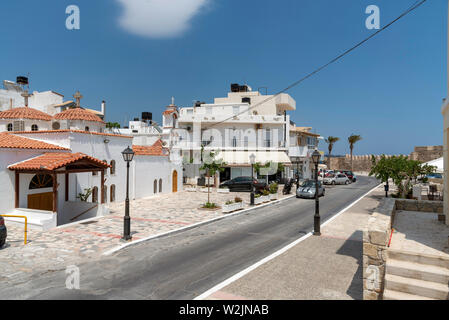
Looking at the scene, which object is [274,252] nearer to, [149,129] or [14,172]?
[14,172]

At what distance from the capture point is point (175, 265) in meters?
9.66

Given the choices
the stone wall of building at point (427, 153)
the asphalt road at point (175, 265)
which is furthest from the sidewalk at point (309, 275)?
the stone wall of building at point (427, 153)

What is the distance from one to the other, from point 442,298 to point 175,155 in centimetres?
2786

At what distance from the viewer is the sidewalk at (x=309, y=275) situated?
24.1ft

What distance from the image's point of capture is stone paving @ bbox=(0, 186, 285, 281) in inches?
382

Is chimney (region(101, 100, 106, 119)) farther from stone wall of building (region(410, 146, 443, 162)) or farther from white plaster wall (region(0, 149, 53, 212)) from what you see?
stone wall of building (region(410, 146, 443, 162))

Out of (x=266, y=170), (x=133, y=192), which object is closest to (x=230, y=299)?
(x=133, y=192)

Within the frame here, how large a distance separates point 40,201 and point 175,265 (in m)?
11.6

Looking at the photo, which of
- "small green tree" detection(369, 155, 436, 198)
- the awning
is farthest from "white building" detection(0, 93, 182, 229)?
"small green tree" detection(369, 155, 436, 198)

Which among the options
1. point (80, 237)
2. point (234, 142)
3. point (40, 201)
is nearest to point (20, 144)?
point (40, 201)

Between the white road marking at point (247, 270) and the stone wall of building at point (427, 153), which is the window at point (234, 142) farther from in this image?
the stone wall of building at point (427, 153)

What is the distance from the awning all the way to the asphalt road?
20.2m

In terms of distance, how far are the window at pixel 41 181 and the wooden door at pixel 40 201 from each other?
46 cm
